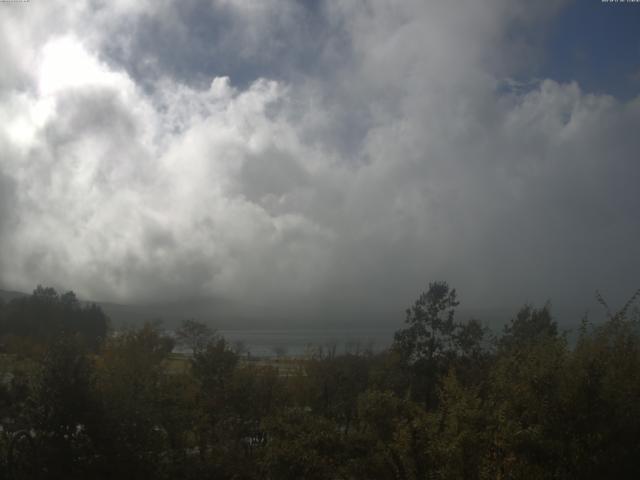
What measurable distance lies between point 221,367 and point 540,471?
21556 mm

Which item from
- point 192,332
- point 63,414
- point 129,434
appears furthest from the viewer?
point 192,332

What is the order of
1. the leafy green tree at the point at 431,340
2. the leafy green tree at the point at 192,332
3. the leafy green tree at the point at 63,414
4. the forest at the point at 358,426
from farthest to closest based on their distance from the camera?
1. the leafy green tree at the point at 192,332
2. the leafy green tree at the point at 431,340
3. the leafy green tree at the point at 63,414
4. the forest at the point at 358,426

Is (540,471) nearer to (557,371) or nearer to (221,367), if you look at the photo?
(557,371)

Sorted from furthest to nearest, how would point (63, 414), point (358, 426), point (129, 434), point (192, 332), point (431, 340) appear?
1. point (192, 332)
2. point (431, 340)
3. point (358, 426)
4. point (129, 434)
5. point (63, 414)

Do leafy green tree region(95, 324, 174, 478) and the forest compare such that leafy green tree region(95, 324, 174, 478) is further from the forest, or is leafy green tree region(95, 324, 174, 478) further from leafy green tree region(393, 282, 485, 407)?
leafy green tree region(393, 282, 485, 407)

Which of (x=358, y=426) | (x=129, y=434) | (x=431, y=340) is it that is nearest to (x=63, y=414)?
(x=129, y=434)

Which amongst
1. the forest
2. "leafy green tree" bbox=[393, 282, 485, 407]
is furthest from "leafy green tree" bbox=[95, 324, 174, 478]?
"leafy green tree" bbox=[393, 282, 485, 407]

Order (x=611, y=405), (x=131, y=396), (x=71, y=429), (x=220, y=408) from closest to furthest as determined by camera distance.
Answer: (x=611, y=405) < (x=71, y=429) < (x=131, y=396) < (x=220, y=408)

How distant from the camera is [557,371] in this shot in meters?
15.5

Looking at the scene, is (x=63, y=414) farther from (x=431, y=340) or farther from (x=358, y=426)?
(x=431, y=340)

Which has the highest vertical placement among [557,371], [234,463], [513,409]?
[557,371]

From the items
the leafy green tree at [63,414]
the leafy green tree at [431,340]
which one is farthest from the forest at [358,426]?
the leafy green tree at [431,340]

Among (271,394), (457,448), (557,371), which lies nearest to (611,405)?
(557,371)

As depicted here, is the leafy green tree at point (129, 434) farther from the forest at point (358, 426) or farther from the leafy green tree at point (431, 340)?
the leafy green tree at point (431, 340)
